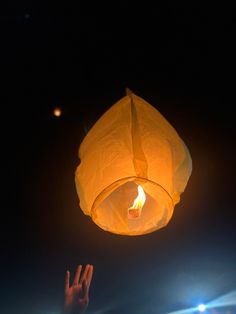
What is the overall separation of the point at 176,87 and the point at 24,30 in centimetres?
83

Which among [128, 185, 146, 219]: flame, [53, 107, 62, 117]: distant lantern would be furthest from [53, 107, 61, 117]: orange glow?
[128, 185, 146, 219]: flame

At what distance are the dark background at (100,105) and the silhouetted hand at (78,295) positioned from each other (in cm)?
84

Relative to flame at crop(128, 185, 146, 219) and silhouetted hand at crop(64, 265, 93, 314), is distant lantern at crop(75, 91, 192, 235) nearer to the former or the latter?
flame at crop(128, 185, 146, 219)

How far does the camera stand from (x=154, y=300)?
12.5 ft

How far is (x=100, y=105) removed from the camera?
1874 millimetres

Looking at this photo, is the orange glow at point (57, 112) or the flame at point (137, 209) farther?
the orange glow at point (57, 112)

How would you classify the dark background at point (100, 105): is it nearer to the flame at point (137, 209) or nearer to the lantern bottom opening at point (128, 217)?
the lantern bottom opening at point (128, 217)

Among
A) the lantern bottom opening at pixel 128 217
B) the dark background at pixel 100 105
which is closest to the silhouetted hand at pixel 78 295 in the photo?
the lantern bottom opening at pixel 128 217

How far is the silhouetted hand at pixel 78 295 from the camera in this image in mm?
1336

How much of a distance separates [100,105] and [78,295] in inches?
39.4

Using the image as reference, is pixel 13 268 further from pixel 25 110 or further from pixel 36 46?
pixel 36 46

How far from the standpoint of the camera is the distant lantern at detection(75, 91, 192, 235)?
853 millimetres

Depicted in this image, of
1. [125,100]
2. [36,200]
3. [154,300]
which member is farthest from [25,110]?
[154,300]

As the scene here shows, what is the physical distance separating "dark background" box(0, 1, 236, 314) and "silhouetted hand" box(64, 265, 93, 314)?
2.77 feet
